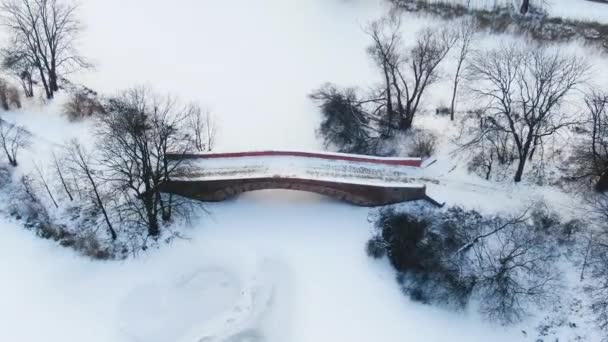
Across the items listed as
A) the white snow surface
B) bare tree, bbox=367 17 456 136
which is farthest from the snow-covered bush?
bare tree, bbox=367 17 456 136

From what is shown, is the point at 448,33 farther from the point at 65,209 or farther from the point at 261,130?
the point at 65,209

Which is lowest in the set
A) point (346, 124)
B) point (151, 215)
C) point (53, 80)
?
point (151, 215)

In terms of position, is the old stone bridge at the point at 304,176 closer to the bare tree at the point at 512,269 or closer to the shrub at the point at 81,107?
the bare tree at the point at 512,269

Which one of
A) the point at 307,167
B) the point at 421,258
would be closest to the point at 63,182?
the point at 307,167

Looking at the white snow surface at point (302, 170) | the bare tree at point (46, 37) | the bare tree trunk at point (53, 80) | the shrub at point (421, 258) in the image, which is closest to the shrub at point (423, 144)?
the white snow surface at point (302, 170)

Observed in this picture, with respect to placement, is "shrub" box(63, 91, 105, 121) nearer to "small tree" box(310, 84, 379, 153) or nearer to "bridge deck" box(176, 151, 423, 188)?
"bridge deck" box(176, 151, 423, 188)

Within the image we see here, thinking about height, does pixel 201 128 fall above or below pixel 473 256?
above

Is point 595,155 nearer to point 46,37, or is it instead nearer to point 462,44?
point 462,44
